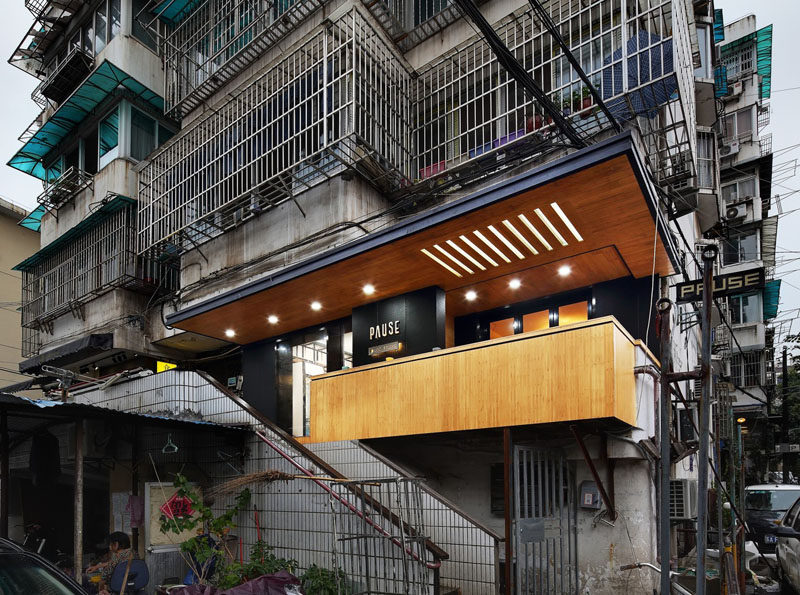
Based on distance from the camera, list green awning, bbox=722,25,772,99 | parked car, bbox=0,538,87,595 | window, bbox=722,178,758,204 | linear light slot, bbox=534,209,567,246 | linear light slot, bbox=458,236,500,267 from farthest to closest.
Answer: green awning, bbox=722,25,772,99 → window, bbox=722,178,758,204 → linear light slot, bbox=458,236,500,267 → linear light slot, bbox=534,209,567,246 → parked car, bbox=0,538,87,595

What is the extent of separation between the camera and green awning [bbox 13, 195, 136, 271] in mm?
22250

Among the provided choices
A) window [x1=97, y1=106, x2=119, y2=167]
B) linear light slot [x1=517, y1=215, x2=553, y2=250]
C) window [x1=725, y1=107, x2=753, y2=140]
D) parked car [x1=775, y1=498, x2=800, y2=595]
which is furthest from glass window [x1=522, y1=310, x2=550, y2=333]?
window [x1=725, y1=107, x2=753, y2=140]

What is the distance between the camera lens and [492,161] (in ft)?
45.8

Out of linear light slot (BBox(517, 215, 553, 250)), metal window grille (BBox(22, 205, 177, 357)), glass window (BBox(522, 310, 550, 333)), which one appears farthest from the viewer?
metal window grille (BBox(22, 205, 177, 357))

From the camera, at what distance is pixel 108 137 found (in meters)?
24.1

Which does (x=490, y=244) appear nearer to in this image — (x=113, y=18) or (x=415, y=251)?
(x=415, y=251)

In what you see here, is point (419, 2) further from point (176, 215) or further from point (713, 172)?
point (713, 172)

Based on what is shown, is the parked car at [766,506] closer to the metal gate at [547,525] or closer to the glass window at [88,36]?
the metal gate at [547,525]

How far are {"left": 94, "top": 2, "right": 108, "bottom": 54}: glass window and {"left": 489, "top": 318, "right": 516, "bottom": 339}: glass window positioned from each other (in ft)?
65.4

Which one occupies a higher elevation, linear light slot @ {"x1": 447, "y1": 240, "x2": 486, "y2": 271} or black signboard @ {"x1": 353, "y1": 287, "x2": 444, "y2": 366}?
linear light slot @ {"x1": 447, "y1": 240, "x2": 486, "y2": 271}

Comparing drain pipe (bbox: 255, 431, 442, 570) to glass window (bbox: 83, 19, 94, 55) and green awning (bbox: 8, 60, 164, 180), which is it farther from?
glass window (bbox: 83, 19, 94, 55)

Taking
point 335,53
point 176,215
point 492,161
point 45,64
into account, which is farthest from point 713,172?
point 45,64

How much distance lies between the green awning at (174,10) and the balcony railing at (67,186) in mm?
7017

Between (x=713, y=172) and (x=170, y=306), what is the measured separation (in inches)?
804
